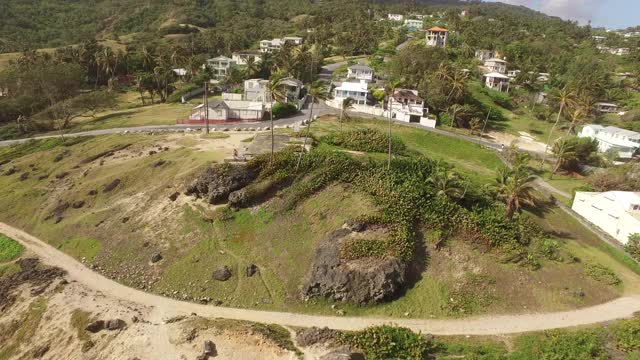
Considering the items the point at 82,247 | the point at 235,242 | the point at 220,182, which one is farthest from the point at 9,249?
the point at 235,242

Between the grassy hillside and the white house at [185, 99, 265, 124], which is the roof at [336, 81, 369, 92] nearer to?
the white house at [185, 99, 265, 124]

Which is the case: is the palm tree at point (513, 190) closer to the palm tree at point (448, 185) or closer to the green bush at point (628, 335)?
the palm tree at point (448, 185)

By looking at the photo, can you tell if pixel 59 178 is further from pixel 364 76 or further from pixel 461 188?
pixel 364 76

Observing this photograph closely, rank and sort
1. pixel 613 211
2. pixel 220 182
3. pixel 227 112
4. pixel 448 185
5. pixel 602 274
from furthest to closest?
pixel 227 112 < pixel 613 211 < pixel 220 182 < pixel 448 185 < pixel 602 274

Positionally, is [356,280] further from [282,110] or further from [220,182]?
[282,110]

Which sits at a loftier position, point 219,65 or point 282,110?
point 219,65

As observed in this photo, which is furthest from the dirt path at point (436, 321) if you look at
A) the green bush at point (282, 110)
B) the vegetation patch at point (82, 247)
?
the green bush at point (282, 110)
